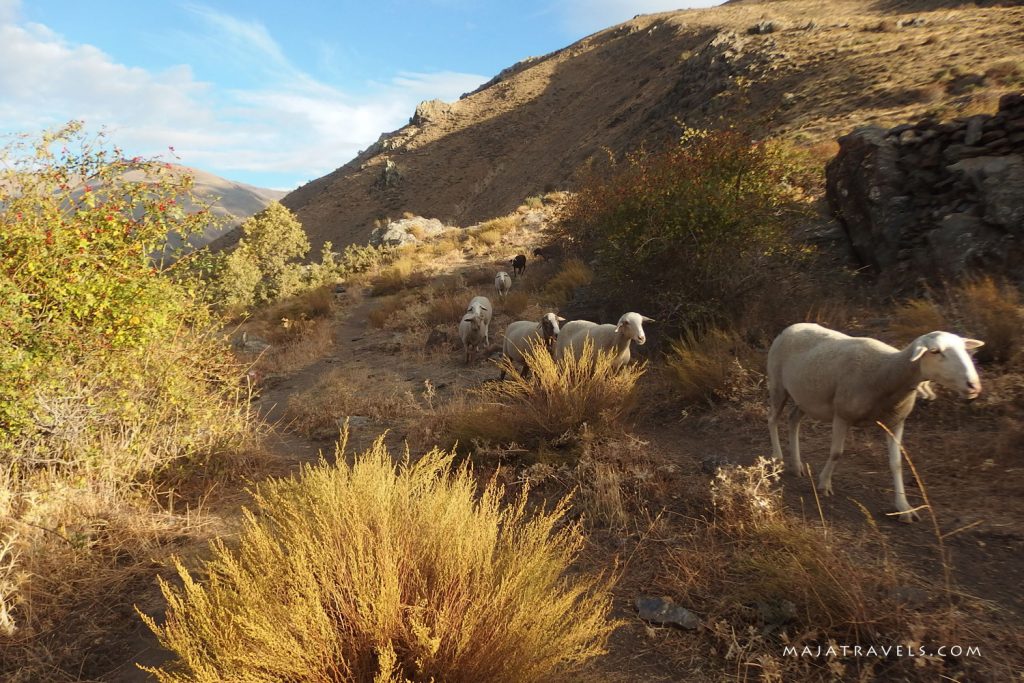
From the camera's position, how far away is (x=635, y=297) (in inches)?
348

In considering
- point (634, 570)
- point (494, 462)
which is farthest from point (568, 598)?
point (494, 462)

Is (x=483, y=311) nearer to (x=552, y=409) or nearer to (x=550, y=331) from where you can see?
(x=550, y=331)

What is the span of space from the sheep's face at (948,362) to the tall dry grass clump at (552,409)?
8.81ft

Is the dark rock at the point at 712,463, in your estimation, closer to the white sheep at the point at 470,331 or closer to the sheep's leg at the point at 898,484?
the sheep's leg at the point at 898,484

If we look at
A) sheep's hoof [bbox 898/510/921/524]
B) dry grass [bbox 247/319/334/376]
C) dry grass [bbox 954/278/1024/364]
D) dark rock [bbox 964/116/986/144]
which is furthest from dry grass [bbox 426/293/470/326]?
sheep's hoof [bbox 898/510/921/524]

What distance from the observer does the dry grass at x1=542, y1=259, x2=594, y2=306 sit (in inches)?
541

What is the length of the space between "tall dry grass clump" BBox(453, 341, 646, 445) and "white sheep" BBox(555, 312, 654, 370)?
91 cm

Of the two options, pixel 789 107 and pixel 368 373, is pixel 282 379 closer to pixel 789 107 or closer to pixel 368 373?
pixel 368 373

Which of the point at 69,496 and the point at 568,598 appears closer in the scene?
the point at 568,598

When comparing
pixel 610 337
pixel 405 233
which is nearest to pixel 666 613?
pixel 610 337

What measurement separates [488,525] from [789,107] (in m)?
24.0

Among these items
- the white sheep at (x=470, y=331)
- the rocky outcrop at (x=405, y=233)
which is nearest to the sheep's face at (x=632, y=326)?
the white sheep at (x=470, y=331)

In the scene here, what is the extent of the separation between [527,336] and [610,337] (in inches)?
82.7

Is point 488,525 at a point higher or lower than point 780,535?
higher
